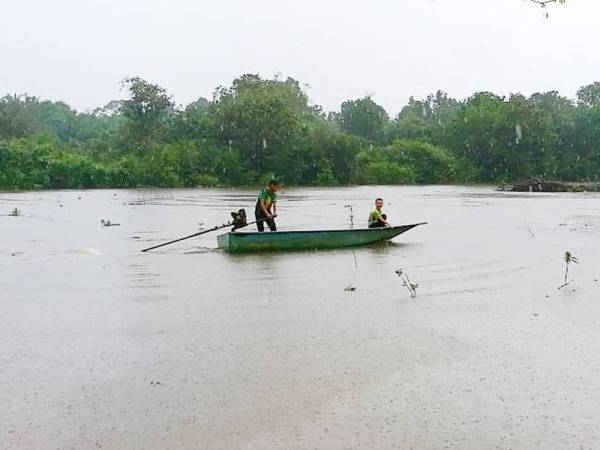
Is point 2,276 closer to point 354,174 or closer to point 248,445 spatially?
point 248,445

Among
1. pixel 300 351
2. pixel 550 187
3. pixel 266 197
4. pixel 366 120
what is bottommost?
pixel 300 351

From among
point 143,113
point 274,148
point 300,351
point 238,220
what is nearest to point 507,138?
point 274,148

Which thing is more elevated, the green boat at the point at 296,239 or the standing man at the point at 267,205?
the standing man at the point at 267,205

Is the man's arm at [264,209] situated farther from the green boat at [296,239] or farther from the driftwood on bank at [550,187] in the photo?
the driftwood on bank at [550,187]

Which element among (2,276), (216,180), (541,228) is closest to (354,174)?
(216,180)

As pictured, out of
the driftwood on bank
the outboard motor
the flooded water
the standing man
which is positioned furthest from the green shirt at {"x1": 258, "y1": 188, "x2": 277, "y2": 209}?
the driftwood on bank

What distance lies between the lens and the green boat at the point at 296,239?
1572 centimetres

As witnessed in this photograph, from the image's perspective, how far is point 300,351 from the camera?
25.1 feet

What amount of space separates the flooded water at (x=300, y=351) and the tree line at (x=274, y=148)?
44.6 m

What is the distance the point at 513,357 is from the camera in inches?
289

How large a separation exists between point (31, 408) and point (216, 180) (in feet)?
186

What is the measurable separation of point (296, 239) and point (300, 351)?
8345mm

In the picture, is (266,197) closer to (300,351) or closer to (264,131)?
(300,351)

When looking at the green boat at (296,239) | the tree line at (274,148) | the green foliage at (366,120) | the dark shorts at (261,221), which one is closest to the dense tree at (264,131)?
the tree line at (274,148)
